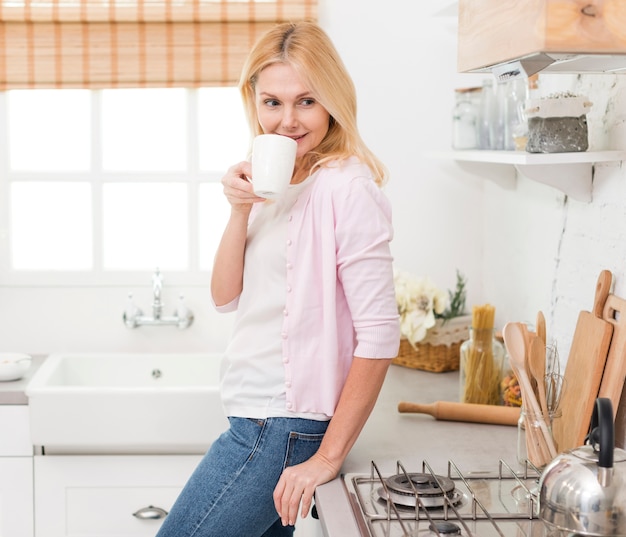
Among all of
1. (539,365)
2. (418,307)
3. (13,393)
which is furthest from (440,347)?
(13,393)

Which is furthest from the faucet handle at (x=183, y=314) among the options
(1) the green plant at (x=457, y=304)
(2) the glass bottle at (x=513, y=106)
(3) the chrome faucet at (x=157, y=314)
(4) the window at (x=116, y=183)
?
(2) the glass bottle at (x=513, y=106)

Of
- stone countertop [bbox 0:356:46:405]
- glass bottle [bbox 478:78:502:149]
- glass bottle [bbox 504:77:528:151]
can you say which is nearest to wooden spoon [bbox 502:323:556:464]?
glass bottle [bbox 504:77:528:151]

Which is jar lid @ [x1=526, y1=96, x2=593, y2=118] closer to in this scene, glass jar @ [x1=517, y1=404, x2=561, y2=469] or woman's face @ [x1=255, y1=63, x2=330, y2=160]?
woman's face @ [x1=255, y1=63, x2=330, y2=160]

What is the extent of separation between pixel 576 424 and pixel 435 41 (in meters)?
1.60

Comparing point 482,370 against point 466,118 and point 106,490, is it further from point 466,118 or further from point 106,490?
point 106,490

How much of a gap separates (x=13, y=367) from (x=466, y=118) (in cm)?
144

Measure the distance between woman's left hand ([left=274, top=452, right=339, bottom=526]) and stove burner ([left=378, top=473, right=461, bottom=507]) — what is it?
0.34ft

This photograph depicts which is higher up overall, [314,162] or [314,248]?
[314,162]

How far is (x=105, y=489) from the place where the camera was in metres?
2.47

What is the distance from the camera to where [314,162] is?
1738mm

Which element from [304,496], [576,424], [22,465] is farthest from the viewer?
[22,465]

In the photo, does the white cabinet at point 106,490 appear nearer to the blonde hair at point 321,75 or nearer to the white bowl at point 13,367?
the white bowl at point 13,367

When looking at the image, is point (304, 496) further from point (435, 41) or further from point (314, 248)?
point (435, 41)

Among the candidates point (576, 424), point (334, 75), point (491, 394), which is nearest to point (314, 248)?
point (334, 75)
